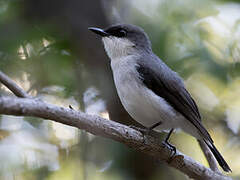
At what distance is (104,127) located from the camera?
11.8 ft

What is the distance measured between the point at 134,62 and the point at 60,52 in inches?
48.4

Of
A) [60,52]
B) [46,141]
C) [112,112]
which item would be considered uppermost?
[60,52]

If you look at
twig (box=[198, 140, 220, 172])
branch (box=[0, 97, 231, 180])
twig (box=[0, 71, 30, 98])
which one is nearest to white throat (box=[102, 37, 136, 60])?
branch (box=[0, 97, 231, 180])

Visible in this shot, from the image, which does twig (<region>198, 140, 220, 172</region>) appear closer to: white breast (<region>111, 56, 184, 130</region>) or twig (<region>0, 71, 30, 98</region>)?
white breast (<region>111, 56, 184, 130</region>)

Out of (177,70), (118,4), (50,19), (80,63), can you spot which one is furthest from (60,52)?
(118,4)

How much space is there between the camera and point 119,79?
15.4 ft

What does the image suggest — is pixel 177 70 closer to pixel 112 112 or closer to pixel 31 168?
pixel 112 112

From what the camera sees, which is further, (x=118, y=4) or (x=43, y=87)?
(x=118, y=4)

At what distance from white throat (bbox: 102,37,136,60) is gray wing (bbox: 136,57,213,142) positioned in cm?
33

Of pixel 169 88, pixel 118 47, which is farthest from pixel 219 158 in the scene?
pixel 118 47

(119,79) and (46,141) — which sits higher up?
(119,79)

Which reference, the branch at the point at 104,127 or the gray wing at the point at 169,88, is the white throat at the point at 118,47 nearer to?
the gray wing at the point at 169,88

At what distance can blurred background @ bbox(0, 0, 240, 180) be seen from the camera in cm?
507

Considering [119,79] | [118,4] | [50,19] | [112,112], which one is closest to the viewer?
[119,79]
